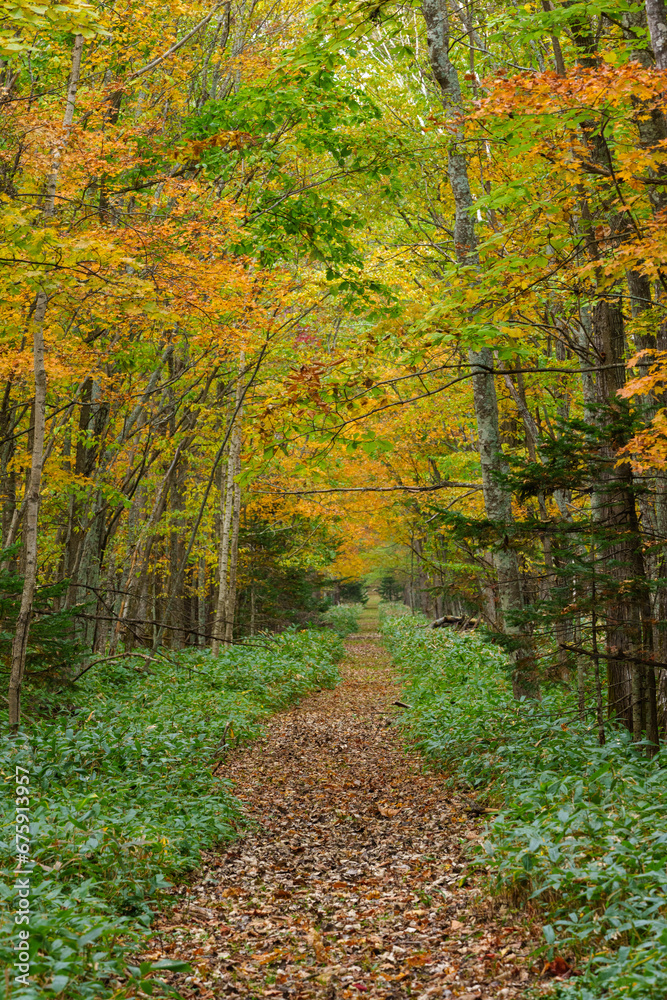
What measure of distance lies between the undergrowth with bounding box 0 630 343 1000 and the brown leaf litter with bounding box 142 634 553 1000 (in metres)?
0.30

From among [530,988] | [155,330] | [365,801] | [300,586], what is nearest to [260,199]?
[155,330]

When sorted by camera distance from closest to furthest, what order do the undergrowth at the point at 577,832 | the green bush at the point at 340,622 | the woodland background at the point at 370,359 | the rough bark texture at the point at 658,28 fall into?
1. the undergrowth at the point at 577,832
2. the woodland background at the point at 370,359
3. the rough bark texture at the point at 658,28
4. the green bush at the point at 340,622

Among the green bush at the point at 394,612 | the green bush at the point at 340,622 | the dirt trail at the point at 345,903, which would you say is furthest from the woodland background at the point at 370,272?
the green bush at the point at 394,612

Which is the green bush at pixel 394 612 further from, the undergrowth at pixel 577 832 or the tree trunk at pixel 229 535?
the undergrowth at pixel 577 832

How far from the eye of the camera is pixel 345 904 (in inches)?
198

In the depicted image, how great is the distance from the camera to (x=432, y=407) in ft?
46.6

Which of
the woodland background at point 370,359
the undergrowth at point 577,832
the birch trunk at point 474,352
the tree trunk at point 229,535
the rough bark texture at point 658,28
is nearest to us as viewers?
the undergrowth at point 577,832

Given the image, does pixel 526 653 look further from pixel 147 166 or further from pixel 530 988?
pixel 147 166

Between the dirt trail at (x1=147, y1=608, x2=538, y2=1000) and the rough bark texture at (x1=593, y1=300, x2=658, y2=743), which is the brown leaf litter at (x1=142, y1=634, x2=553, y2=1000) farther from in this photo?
the rough bark texture at (x1=593, y1=300, x2=658, y2=743)

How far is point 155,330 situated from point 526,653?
7.43 metres

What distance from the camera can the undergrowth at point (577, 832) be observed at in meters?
3.34

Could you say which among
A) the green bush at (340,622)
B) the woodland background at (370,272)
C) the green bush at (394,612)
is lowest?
the green bush at (394,612)

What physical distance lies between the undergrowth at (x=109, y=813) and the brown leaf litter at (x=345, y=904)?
0.98ft

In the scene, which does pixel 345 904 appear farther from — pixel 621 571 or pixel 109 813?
pixel 621 571
